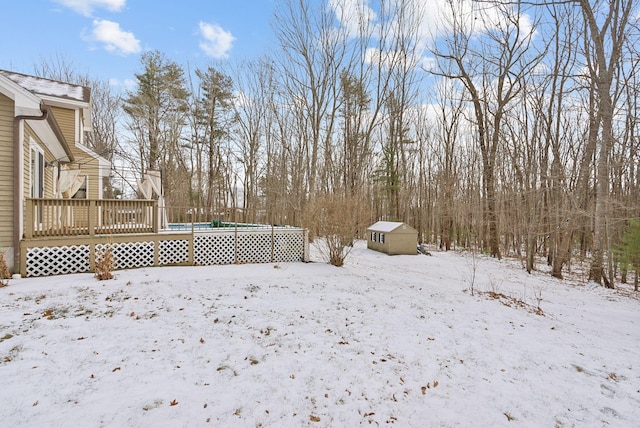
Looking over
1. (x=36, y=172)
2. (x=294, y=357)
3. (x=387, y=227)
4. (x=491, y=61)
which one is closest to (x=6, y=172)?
(x=36, y=172)

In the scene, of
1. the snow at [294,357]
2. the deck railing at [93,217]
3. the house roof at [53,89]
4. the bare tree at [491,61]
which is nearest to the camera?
the snow at [294,357]

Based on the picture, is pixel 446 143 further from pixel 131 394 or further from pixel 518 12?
pixel 131 394

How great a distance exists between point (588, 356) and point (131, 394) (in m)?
5.83

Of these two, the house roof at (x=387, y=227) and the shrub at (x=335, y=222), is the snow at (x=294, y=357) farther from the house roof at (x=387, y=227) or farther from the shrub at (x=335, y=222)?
the house roof at (x=387, y=227)

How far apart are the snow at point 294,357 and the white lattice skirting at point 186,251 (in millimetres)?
543

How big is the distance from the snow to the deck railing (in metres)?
1.14

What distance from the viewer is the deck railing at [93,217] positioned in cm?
634

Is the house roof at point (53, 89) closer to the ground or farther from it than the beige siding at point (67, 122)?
farther from it

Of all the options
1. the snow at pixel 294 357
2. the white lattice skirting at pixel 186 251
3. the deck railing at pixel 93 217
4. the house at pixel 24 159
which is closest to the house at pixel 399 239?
the white lattice skirting at pixel 186 251

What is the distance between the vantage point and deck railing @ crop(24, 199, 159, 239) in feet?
20.8

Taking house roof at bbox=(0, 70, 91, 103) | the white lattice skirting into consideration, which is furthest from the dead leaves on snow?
house roof at bbox=(0, 70, 91, 103)

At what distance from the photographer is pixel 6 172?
5.97 meters

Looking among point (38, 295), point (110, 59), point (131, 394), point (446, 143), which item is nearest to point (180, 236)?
point (38, 295)

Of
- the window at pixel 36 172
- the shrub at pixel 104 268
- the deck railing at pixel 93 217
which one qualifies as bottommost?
the shrub at pixel 104 268
